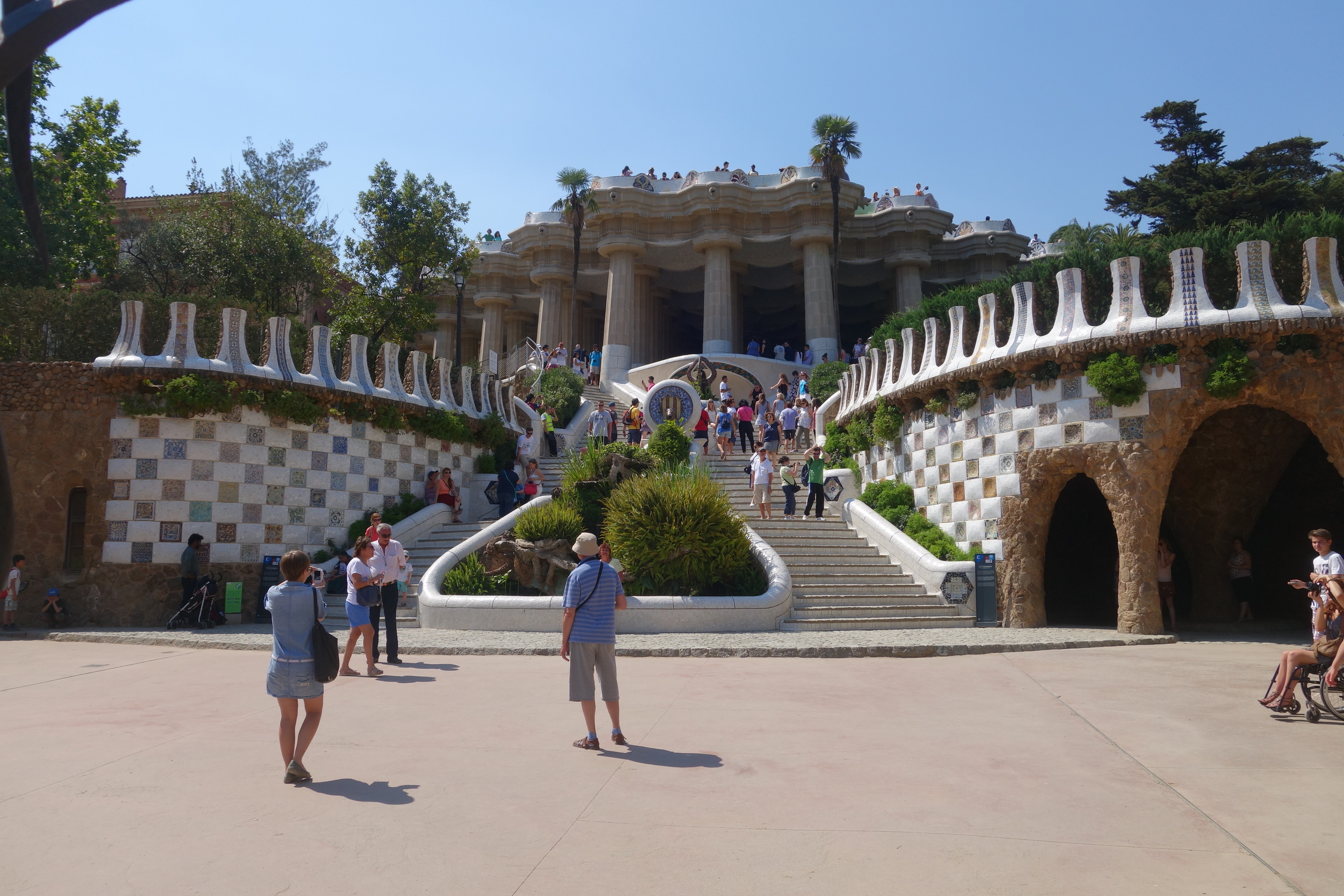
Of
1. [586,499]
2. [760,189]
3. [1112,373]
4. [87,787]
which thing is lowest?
[87,787]

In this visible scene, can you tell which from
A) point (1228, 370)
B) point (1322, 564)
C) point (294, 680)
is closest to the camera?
point (294, 680)

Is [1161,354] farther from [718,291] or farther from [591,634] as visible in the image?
[718,291]

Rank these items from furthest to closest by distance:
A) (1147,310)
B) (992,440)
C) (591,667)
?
1. (992,440)
2. (1147,310)
3. (591,667)

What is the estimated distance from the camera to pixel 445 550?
1902cm

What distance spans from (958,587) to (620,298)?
32.3 metres

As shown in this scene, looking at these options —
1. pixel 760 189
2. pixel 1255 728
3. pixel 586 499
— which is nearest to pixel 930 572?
pixel 586 499

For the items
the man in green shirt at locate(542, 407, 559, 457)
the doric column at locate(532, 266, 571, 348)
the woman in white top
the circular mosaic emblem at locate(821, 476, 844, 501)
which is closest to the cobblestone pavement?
the woman in white top

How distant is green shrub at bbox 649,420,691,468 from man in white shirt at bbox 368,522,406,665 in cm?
1128

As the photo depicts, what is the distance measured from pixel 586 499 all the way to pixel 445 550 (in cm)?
360

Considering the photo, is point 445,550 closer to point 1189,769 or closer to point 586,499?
point 586,499

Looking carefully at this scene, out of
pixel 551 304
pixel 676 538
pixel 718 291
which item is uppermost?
pixel 551 304

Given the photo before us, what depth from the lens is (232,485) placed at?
56.1 feet

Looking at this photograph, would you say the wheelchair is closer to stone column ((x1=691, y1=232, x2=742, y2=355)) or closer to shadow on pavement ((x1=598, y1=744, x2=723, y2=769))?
shadow on pavement ((x1=598, y1=744, x2=723, y2=769))

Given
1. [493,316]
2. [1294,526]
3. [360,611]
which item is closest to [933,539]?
[1294,526]
